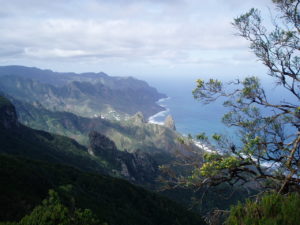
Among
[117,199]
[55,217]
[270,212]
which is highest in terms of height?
[270,212]

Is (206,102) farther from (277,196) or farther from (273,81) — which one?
(277,196)

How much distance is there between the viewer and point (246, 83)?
1441 centimetres

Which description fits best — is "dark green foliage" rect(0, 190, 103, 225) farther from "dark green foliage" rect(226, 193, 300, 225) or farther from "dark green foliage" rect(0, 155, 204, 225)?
"dark green foliage" rect(0, 155, 204, 225)

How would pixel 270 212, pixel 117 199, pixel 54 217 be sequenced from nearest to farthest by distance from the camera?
pixel 270 212 < pixel 54 217 < pixel 117 199

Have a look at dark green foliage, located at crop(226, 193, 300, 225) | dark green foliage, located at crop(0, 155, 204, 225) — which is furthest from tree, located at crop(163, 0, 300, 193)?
dark green foliage, located at crop(0, 155, 204, 225)

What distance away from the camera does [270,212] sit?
812 cm

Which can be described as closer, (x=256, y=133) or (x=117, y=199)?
(x=256, y=133)

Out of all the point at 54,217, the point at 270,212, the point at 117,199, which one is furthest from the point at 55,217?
the point at 117,199

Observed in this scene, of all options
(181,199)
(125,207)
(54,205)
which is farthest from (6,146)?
(54,205)

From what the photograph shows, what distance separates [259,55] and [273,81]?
1.52m

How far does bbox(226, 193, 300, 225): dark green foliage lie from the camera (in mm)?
7386

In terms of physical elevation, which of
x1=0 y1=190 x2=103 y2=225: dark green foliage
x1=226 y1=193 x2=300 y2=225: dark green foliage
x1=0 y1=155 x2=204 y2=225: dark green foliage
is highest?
x1=226 y1=193 x2=300 y2=225: dark green foliage

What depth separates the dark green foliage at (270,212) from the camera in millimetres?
7386

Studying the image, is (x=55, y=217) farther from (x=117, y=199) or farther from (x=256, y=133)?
(x=117, y=199)
